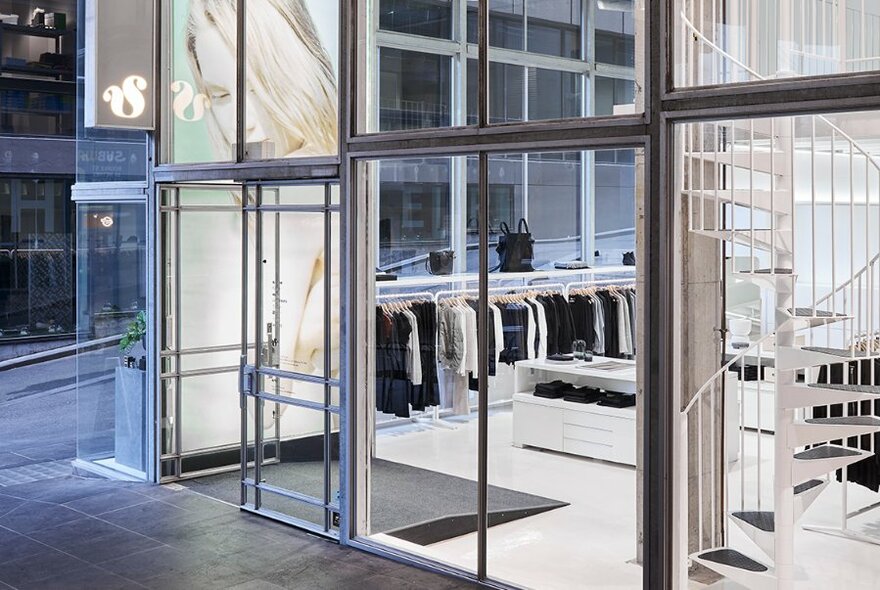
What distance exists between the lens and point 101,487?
26.7ft

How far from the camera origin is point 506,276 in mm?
5777

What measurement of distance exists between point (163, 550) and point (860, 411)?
4044mm

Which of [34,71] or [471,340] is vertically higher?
[34,71]

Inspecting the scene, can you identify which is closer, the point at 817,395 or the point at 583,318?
the point at 817,395

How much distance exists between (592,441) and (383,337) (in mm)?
1506

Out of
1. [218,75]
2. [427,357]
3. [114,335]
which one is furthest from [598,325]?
[114,335]

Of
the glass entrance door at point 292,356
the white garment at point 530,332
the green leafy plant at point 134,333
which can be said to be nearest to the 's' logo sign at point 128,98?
the glass entrance door at point 292,356

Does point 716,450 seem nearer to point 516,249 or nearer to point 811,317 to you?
point 811,317

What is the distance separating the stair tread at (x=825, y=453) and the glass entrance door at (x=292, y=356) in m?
2.80

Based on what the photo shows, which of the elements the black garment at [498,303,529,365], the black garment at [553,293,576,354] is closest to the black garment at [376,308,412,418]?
the black garment at [498,303,529,365]

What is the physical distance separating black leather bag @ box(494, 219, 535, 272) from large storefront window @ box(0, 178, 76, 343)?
960 cm

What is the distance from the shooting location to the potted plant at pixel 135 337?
8.35m

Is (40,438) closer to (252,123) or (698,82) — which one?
(252,123)

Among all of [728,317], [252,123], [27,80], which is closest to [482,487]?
[728,317]
